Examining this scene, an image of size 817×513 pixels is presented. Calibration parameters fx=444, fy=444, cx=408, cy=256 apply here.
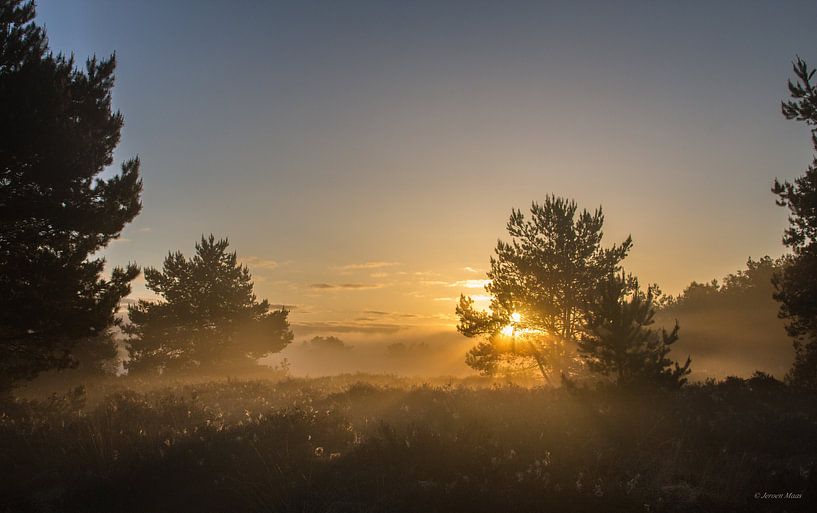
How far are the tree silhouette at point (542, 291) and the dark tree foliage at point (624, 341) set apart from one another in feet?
24.5

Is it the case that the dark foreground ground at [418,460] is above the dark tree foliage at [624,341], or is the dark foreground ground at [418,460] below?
below

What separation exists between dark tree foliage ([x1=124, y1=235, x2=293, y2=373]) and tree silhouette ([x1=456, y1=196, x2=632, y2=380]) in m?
16.5

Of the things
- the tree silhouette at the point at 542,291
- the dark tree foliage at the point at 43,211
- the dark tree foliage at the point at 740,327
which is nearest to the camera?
the dark tree foliage at the point at 43,211

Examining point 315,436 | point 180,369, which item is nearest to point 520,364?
point 315,436

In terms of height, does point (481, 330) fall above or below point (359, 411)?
above

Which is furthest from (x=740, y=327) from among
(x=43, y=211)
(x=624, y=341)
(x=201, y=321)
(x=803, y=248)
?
(x=43, y=211)

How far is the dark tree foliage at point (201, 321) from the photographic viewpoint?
96.3 feet

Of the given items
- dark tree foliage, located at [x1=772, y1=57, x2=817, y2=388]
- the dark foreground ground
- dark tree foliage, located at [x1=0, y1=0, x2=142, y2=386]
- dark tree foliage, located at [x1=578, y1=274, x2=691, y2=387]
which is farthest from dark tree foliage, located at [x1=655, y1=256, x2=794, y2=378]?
dark tree foliage, located at [x1=0, y1=0, x2=142, y2=386]

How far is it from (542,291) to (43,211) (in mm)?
19381

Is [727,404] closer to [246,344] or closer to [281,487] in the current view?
[281,487]

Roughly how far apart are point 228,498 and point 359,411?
6.12 m

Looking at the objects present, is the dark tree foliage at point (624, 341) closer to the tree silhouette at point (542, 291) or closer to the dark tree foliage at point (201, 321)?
the tree silhouette at point (542, 291)

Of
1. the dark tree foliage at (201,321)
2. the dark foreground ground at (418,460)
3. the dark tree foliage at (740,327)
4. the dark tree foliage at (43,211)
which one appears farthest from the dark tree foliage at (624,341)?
the dark tree foliage at (740,327)

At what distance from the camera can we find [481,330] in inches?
899
